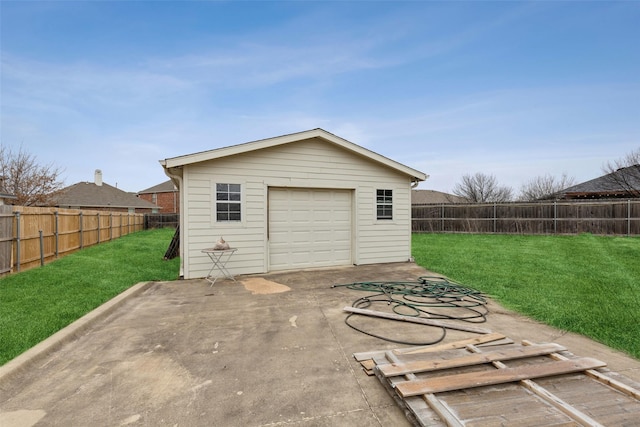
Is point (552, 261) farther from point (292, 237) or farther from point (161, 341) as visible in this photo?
point (161, 341)

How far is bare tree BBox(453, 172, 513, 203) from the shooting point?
3644 centimetres

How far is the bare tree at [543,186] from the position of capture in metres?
34.2

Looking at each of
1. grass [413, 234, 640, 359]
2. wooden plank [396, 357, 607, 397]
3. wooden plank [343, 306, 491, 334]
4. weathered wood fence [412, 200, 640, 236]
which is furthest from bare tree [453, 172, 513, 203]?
wooden plank [396, 357, 607, 397]

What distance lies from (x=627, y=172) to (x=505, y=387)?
23.9 m

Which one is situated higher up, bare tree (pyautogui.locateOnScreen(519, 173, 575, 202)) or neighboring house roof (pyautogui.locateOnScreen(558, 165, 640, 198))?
bare tree (pyautogui.locateOnScreen(519, 173, 575, 202))

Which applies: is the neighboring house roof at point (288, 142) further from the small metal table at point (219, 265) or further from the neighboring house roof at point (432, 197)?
the neighboring house roof at point (432, 197)

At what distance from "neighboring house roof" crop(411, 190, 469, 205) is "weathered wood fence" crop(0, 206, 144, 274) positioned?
3125cm

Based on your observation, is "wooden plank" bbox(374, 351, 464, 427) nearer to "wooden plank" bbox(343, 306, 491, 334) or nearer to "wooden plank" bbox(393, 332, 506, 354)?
"wooden plank" bbox(393, 332, 506, 354)

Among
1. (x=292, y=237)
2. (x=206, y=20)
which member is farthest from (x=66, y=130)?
(x=292, y=237)

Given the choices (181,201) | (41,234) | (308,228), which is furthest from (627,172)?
(41,234)

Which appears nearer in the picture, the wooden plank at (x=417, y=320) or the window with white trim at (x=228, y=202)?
the wooden plank at (x=417, y=320)

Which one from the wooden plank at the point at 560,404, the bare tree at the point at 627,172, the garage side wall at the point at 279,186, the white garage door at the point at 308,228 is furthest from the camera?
the bare tree at the point at 627,172

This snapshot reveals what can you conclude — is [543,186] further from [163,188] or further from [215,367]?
[163,188]

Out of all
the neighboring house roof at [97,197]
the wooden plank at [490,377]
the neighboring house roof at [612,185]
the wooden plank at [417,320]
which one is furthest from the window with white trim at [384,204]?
the neighboring house roof at [97,197]
